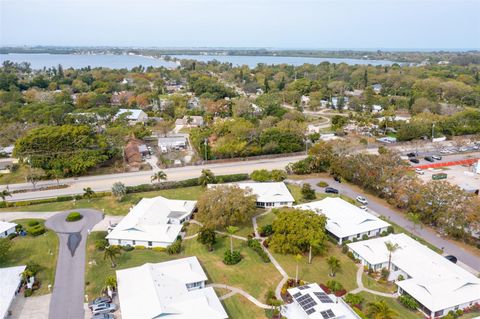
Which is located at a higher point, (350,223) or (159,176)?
(159,176)

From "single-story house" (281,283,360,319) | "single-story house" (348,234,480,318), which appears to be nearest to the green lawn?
"single-story house" (281,283,360,319)

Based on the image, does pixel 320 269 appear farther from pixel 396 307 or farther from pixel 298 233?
pixel 396 307

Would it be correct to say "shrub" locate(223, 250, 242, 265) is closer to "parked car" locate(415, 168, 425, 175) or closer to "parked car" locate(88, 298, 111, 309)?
"parked car" locate(88, 298, 111, 309)

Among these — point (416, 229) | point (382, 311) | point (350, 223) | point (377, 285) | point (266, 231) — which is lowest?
point (377, 285)

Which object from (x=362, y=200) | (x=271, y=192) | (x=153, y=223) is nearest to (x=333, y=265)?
(x=271, y=192)

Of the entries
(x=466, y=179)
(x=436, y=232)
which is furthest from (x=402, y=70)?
(x=436, y=232)

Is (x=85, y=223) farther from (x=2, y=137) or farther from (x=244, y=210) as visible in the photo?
(x=2, y=137)

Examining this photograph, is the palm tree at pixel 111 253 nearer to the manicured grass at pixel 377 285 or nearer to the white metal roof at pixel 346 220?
the white metal roof at pixel 346 220
